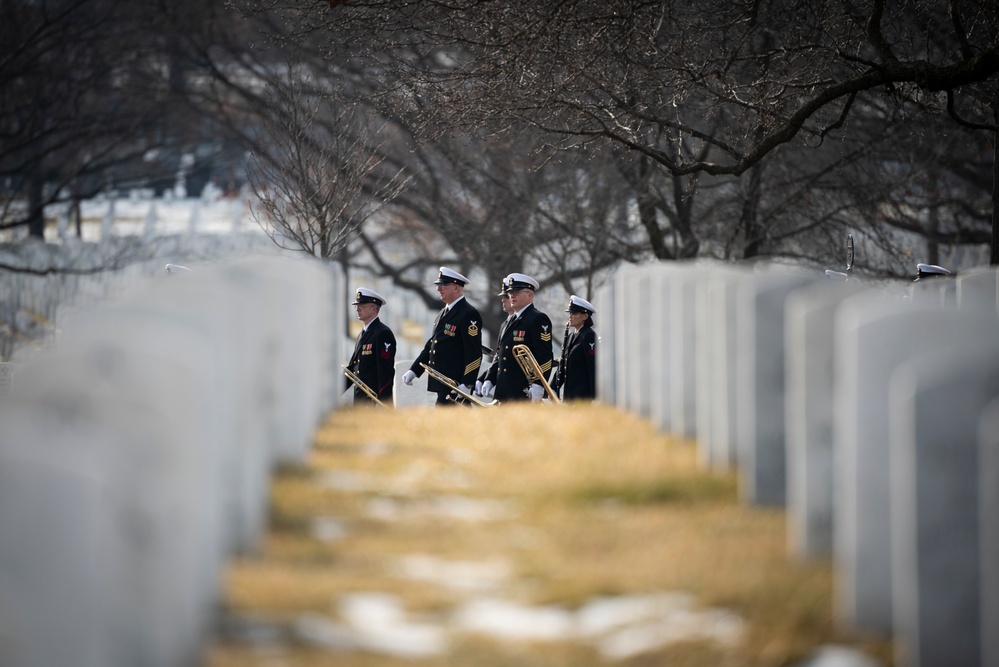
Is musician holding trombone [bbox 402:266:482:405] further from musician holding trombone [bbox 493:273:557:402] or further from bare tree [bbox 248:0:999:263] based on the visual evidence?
bare tree [bbox 248:0:999:263]

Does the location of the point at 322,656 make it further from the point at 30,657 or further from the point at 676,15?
the point at 676,15

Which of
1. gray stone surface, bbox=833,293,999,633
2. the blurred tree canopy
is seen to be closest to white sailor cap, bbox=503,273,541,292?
the blurred tree canopy

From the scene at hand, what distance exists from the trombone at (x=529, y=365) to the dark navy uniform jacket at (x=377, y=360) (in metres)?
1.34

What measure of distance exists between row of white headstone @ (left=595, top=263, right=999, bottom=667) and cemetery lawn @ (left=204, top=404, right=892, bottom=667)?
0.51 ft

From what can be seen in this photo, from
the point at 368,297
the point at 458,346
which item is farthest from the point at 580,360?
the point at 368,297

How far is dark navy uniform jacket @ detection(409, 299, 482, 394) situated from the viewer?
42.1ft

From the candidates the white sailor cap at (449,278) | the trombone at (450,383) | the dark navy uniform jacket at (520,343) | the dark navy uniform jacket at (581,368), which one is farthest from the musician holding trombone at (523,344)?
the white sailor cap at (449,278)

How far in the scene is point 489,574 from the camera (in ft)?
13.4

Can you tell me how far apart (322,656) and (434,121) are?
1034 centimetres

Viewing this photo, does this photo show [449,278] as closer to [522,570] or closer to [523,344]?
[523,344]

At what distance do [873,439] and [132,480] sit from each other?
6.65 feet

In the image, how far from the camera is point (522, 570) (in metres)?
4.11

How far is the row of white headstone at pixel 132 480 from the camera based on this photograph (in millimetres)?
2684

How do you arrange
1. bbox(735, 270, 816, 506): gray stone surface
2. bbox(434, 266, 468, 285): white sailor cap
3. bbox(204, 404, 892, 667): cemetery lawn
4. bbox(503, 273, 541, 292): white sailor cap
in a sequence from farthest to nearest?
bbox(434, 266, 468, 285): white sailor cap → bbox(503, 273, 541, 292): white sailor cap → bbox(735, 270, 816, 506): gray stone surface → bbox(204, 404, 892, 667): cemetery lawn
